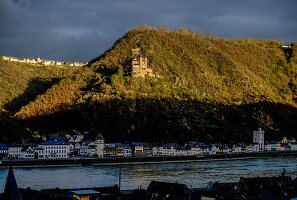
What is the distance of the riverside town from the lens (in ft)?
241

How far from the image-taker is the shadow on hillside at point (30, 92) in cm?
11219

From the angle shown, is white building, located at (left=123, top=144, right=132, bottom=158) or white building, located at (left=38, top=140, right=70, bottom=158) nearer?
white building, located at (left=38, top=140, right=70, bottom=158)

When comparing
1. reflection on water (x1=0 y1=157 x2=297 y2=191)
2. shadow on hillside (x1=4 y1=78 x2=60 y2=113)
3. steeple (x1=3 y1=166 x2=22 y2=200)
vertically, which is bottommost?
reflection on water (x1=0 y1=157 x2=297 y2=191)

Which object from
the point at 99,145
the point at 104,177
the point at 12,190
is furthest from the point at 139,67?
the point at 12,190

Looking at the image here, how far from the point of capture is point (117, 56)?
123812mm

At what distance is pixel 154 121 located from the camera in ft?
301

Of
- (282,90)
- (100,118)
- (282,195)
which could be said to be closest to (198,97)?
(100,118)

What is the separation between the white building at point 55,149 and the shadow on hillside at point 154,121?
1186 cm

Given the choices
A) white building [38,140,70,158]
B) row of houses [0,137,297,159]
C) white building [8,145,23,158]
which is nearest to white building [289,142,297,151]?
row of houses [0,137,297,159]

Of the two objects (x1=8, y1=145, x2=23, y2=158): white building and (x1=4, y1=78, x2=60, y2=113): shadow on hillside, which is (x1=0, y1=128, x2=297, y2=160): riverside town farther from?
(x1=4, y1=78, x2=60, y2=113): shadow on hillside

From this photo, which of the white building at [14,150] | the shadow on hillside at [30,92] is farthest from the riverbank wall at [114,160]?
the shadow on hillside at [30,92]

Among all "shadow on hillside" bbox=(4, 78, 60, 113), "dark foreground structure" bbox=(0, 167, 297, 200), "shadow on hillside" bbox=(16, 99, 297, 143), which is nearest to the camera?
"dark foreground structure" bbox=(0, 167, 297, 200)

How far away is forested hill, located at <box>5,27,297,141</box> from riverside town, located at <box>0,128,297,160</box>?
492cm

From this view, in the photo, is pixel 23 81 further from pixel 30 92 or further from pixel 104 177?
pixel 104 177
